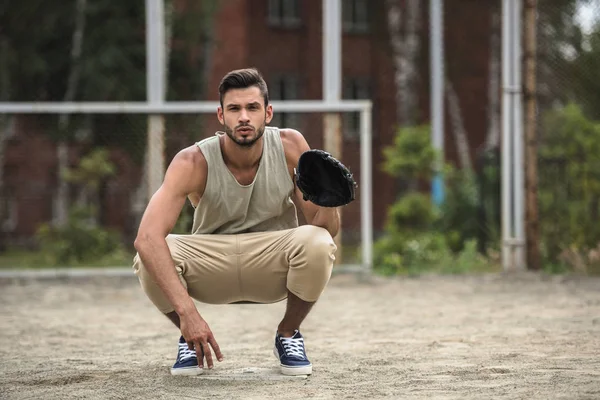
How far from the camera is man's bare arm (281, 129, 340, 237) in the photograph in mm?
5285

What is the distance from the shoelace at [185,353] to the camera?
5195 millimetres

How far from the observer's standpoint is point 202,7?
71.1ft

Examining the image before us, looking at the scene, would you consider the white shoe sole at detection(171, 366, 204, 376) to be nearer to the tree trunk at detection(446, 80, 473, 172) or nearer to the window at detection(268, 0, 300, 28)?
the tree trunk at detection(446, 80, 473, 172)

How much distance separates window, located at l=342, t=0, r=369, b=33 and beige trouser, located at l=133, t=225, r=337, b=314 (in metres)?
19.5

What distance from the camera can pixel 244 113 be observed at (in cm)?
509

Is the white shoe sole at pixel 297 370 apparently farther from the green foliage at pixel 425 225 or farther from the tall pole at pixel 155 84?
the green foliage at pixel 425 225

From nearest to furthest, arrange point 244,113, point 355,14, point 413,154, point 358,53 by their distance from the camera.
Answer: point 244,113, point 413,154, point 358,53, point 355,14

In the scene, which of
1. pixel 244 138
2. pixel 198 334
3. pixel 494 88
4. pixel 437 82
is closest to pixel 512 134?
pixel 244 138

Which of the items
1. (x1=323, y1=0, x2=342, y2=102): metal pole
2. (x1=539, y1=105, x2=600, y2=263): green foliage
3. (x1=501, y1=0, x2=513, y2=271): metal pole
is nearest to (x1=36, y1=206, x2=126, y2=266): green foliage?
(x1=323, y1=0, x2=342, y2=102): metal pole

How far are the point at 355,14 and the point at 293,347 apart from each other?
20.3 meters

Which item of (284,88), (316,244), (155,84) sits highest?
(284,88)

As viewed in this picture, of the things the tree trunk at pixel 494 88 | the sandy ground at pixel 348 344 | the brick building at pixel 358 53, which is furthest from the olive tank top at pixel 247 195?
the tree trunk at pixel 494 88

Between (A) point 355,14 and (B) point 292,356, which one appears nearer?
(B) point 292,356

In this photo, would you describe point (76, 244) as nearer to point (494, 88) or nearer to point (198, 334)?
point (198, 334)
